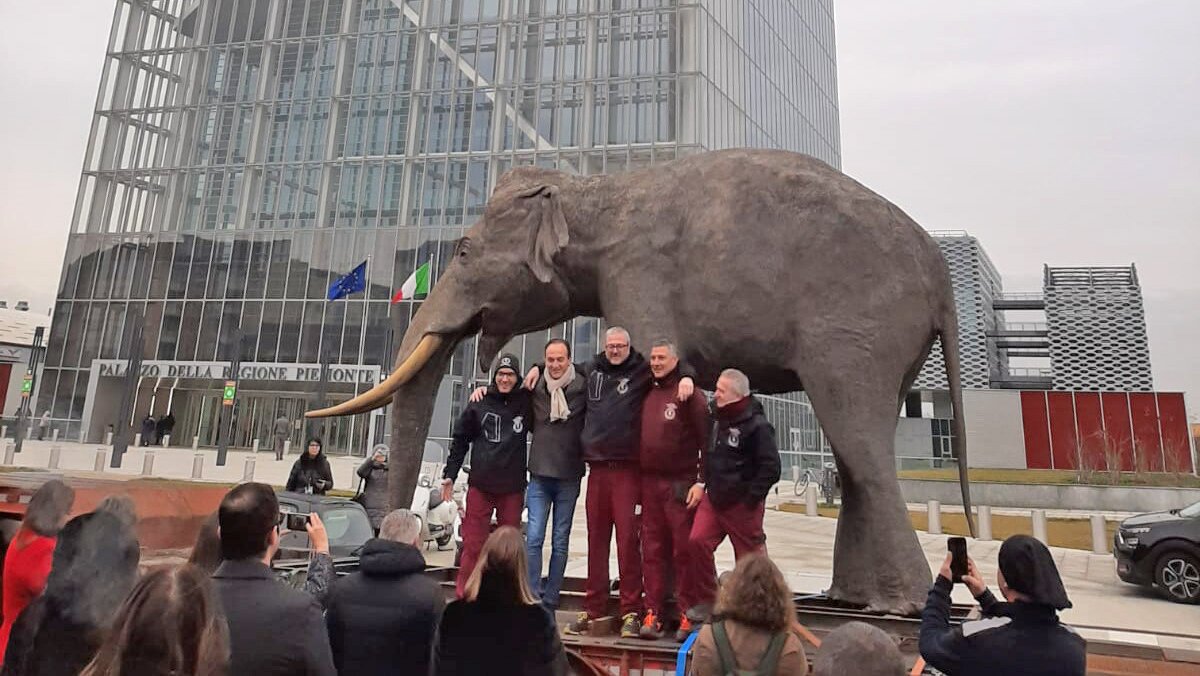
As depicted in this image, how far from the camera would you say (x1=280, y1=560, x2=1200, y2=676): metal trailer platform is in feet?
11.3

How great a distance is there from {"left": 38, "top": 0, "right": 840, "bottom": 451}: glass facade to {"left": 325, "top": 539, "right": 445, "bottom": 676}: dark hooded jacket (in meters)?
28.5

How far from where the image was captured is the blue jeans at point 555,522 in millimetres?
4688

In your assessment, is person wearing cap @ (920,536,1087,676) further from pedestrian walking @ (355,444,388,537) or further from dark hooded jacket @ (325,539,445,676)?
pedestrian walking @ (355,444,388,537)

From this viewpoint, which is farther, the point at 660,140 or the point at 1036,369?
the point at 1036,369

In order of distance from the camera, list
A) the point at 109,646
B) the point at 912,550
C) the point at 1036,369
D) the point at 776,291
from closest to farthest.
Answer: the point at 109,646, the point at 912,550, the point at 776,291, the point at 1036,369

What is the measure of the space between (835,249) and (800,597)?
6.92ft

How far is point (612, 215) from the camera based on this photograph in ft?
17.0

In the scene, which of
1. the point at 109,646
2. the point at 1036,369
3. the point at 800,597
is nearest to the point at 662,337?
the point at 800,597

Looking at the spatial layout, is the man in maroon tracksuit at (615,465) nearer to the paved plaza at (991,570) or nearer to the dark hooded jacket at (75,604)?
the dark hooded jacket at (75,604)

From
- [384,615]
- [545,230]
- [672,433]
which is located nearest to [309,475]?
[545,230]

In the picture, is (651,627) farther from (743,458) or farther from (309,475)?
(309,475)

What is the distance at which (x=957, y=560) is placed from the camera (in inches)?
104

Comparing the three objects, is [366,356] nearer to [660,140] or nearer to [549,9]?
[660,140]

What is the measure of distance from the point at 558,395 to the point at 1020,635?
113 inches
